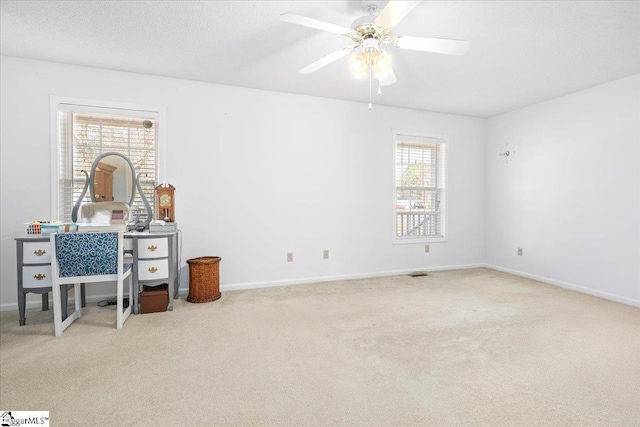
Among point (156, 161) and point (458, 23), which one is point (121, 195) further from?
point (458, 23)

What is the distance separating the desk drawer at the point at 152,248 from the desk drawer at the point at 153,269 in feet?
0.19

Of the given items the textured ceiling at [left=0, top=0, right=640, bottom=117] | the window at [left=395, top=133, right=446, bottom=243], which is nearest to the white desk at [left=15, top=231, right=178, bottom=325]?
the textured ceiling at [left=0, top=0, right=640, bottom=117]

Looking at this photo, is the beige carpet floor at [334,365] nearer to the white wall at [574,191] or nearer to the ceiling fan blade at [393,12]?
the white wall at [574,191]

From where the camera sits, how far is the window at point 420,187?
16.5 feet

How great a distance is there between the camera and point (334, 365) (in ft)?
7.01

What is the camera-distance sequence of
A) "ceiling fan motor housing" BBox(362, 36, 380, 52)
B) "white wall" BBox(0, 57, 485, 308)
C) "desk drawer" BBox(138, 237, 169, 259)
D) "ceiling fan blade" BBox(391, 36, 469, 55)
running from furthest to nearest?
"white wall" BBox(0, 57, 485, 308)
"desk drawer" BBox(138, 237, 169, 259)
"ceiling fan motor housing" BBox(362, 36, 380, 52)
"ceiling fan blade" BBox(391, 36, 469, 55)

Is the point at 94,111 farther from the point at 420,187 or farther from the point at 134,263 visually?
the point at 420,187

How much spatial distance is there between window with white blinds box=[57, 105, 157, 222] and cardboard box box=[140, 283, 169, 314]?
0.93 m

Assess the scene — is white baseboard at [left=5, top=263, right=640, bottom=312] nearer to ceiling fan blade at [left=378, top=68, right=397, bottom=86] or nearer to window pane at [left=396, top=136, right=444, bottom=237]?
window pane at [left=396, top=136, right=444, bottom=237]

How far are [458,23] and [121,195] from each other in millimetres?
3599

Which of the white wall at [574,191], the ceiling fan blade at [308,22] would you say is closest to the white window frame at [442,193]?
the white wall at [574,191]

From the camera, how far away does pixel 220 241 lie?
394 centimetres

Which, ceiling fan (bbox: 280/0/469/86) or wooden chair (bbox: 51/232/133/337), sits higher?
ceiling fan (bbox: 280/0/469/86)

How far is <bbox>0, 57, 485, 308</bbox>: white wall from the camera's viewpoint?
128 inches
